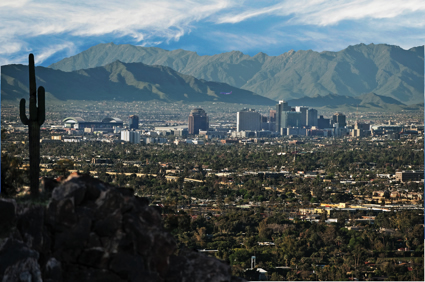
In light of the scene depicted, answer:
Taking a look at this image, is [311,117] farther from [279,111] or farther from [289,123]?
[279,111]

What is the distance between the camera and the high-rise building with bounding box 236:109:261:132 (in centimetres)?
8688

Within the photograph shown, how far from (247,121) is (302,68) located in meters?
85.6

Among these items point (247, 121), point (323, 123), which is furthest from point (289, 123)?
point (247, 121)

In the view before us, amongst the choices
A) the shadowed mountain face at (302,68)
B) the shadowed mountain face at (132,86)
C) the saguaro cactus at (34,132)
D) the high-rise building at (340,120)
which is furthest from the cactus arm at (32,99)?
the shadowed mountain face at (302,68)

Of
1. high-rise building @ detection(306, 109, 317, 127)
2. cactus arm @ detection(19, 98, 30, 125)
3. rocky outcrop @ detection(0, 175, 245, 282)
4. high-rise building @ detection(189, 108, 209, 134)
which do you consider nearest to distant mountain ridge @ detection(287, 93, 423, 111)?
high-rise building @ detection(306, 109, 317, 127)

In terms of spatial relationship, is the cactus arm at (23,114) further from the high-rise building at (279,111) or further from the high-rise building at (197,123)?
the high-rise building at (279,111)

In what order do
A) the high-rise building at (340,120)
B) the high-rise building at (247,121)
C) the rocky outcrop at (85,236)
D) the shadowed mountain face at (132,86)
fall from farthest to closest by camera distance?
the high-rise building at (340,120) < the high-rise building at (247,121) < the shadowed mountain face at (132,86) < the rocky outcrop at (85,236)

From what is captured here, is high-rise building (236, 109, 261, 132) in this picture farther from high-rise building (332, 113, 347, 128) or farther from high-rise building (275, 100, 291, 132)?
high-rise building (332, 113, 347, 128)

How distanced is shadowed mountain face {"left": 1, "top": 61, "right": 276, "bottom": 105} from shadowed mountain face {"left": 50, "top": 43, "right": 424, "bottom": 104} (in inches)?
640

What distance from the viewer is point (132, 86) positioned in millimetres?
107250

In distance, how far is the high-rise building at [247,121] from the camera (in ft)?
285

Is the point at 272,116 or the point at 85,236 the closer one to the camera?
the point at 85,236

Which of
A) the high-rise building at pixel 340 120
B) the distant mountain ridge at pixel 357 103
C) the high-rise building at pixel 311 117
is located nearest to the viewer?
the high-rise building at pixel 340 120

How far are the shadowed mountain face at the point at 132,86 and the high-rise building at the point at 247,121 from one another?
69.4ft
